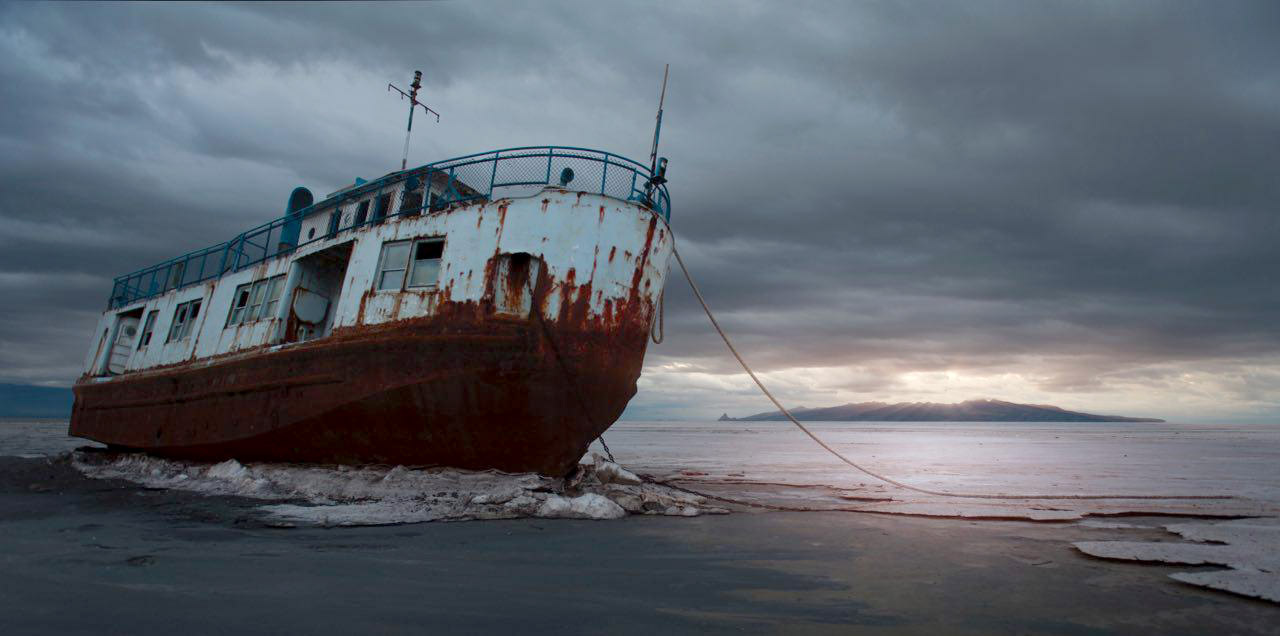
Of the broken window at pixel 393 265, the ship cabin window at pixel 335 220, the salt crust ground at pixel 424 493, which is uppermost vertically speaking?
the ship cabin window at pixel 335 220

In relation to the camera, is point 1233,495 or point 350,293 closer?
point 350,293

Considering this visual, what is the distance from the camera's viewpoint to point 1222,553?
5.94 meters

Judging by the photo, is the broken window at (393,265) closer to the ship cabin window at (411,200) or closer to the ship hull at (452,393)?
the ship hull at (452,393)

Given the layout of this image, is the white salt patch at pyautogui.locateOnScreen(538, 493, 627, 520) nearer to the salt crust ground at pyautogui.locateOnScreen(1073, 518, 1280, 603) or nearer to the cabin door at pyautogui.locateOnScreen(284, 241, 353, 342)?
the salt crust ground at pyautogui.locateOnScreen(1073, 518, 1280, 603)

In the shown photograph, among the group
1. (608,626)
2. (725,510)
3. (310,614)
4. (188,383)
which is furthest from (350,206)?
(608,626)

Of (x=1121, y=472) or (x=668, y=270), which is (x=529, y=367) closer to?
(x=668, y=270)

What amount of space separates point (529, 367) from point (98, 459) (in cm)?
1252

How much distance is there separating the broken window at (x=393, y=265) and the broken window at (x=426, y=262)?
160 millimetres

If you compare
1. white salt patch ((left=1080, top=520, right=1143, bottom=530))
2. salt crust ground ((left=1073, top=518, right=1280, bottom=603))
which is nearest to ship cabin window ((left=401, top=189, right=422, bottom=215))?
salt crust ground ((left=1073, top=518, right=1280, bottom=603))

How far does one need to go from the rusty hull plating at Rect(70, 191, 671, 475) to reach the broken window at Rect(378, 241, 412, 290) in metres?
0.21

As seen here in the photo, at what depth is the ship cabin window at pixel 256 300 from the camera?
39.8ft

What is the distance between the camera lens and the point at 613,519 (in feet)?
26.1

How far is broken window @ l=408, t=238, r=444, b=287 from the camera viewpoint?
31.8 feet

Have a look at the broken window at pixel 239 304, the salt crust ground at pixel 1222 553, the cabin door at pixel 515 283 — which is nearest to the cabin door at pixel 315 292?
the broken window at pixel 239 304
